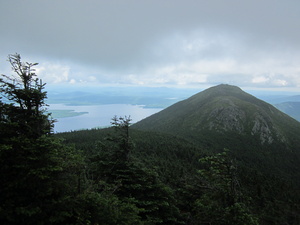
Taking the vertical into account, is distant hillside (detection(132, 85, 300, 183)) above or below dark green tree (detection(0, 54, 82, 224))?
below

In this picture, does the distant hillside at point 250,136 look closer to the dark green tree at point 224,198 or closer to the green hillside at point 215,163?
the green hillside at point 215,163

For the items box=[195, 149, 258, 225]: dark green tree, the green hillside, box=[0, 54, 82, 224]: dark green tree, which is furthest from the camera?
the green hillside

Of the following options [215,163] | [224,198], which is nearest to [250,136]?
[224,198]

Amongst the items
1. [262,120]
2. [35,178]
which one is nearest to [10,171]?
[35,178]

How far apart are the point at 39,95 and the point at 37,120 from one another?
159 cm

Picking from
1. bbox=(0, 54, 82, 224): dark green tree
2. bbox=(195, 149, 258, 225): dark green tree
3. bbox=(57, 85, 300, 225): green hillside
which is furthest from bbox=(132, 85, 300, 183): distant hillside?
bbox=(0, 54, 82, 224): dark green tree

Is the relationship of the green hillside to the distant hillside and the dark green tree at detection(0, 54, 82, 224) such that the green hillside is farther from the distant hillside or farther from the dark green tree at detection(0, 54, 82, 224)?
the dark green tree at detection(0, 54, 82, 224)

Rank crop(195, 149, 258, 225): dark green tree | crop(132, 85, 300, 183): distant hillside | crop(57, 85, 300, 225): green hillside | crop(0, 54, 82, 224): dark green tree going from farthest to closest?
crop(132, 85, 300, 183): distant hillside
crop(57, 85, 300, 225): green hillside
crop(195, 149, 258, 225): dark green tree
crop(0, 54, 82, 224): dark green tree

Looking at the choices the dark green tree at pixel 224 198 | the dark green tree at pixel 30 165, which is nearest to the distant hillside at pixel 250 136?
the dark green tree at pixel 224 198

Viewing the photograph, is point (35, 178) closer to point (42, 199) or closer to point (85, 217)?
point (42, 199)

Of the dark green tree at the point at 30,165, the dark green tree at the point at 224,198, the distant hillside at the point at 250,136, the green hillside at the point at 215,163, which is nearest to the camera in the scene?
the dark green tree at the point at 30,165

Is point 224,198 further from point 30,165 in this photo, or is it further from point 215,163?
point 30,165

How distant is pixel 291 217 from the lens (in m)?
13.7

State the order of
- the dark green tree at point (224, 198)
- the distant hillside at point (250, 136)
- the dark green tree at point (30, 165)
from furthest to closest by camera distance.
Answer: the distant hillside at point (250, 136) → the dark green tree at point (224, 198) → the dark green tree at point (30, 165)
